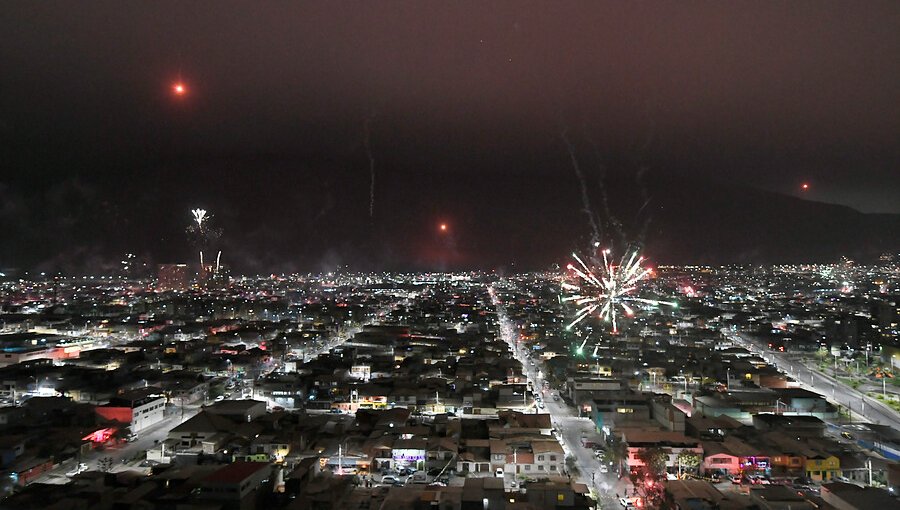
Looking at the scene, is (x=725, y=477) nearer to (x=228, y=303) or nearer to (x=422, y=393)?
(x=422, y=393)

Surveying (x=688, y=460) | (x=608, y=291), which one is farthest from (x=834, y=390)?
(x=608, y=291)

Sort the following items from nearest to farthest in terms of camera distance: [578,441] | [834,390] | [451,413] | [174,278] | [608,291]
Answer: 1. [578,441]
2. [451,413]
3. [834,390]
4. [608,291]
5. [174,278]

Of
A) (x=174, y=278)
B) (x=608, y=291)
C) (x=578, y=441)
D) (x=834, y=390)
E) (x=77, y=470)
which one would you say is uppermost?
(x=174, y=278)

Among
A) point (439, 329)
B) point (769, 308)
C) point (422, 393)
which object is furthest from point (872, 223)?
point (422, 393)

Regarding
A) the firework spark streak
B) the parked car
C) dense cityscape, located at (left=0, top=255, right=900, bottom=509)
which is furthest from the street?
the firework spark streak

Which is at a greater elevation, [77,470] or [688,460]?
[688,460]

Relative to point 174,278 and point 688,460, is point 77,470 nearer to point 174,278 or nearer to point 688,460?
point 688,460

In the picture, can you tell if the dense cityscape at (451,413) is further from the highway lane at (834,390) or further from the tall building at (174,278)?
the tall building at (174,278)
